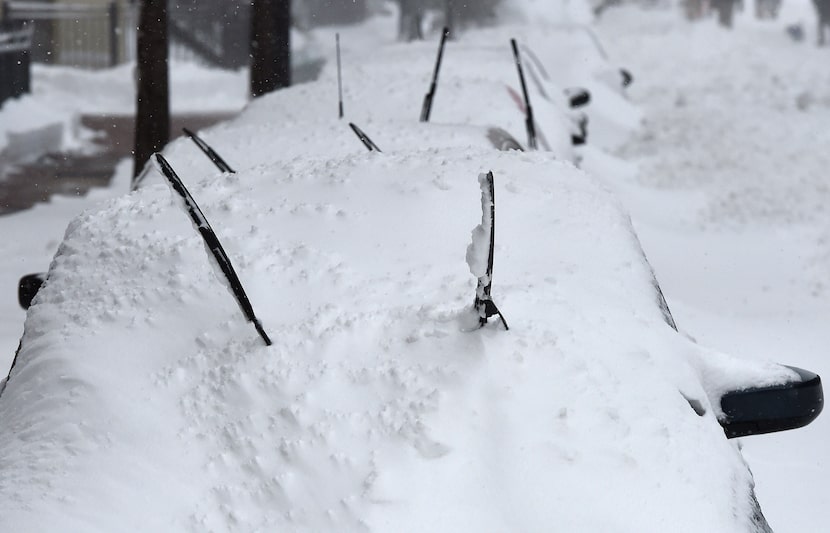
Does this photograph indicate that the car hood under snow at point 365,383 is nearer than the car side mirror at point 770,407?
Yes

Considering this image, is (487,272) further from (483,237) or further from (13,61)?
(13,61)

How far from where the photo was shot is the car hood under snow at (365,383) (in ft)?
6.38

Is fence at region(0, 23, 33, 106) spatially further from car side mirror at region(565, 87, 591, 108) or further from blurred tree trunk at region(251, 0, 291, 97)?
car side mirror at region(565, 87, 591, 108)

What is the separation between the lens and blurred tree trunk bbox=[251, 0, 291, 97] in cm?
1048

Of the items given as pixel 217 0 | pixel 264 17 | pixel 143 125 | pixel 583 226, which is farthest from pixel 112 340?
pixel 217 0

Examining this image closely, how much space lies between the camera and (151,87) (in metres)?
9.33

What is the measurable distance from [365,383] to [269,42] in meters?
8.69

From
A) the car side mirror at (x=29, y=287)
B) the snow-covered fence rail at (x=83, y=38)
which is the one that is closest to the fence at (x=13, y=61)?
the snow-covered fence rail at (x=83, y=38)

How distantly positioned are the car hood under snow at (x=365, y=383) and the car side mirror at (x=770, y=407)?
37 mm

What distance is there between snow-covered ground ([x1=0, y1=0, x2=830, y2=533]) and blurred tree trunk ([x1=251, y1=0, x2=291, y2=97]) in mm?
1892

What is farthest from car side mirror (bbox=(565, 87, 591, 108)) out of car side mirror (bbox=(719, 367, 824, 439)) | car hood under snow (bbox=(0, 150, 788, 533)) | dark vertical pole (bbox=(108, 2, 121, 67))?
dark vertical pole (bbox=(108, 2, 121, 67))

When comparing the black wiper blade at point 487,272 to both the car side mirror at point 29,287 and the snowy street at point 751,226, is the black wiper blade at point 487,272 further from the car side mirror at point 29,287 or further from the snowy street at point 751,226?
the snowy street at point 751,226

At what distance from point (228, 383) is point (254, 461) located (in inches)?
8.5

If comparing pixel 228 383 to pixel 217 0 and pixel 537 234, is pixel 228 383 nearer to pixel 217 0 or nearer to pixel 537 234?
pixel 537 234
